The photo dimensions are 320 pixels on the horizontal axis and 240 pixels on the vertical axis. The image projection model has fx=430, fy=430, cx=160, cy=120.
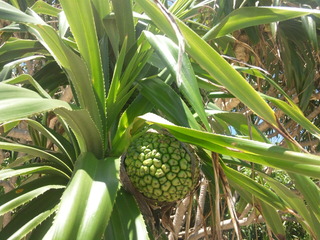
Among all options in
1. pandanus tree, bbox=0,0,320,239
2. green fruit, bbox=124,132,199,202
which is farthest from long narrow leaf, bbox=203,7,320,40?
green fruit, bbox=124,132,199,202

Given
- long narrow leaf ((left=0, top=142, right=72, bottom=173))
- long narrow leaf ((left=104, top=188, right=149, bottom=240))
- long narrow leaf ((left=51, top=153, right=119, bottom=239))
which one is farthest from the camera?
long narrow leaf ((left=0, top=142, right=72, bottom=173))

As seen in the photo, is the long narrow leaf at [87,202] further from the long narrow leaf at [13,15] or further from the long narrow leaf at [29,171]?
the long narrow leaf at [13,15]

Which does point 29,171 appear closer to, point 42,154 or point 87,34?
point 42,154

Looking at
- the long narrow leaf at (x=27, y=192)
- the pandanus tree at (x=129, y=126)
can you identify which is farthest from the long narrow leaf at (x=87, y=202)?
the long narrow leaf at (x=27, y=192)

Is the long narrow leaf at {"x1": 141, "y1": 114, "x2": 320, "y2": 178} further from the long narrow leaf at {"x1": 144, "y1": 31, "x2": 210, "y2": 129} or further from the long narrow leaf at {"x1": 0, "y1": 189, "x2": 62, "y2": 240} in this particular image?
the long narrow leaf at {"x1": 0, "y1": 189, "x2": 62, "y2": 240}

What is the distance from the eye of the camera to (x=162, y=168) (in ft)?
2.55

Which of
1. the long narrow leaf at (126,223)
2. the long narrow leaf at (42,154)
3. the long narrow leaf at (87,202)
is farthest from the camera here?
the long narrow leaf at (42,154)

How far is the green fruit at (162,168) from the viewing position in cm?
78

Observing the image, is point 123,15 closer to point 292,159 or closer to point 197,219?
point 292,159

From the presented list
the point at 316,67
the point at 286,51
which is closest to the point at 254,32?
the point at 286,51

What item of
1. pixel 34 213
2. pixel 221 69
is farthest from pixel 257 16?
pixel 34 213

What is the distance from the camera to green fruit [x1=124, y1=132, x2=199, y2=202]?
0.78 m

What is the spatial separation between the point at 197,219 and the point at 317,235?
3.54ft

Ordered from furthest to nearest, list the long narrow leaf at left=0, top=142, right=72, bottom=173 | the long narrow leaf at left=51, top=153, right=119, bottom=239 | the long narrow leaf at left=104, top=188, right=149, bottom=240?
the long narrow leaf at left=0, top=142, right=72, bottom=173
the long narrow leaf at left=104, top=188, right=149, bottom=240
the long narrow leaf at left=51, top=153, right=119, bottom=239
